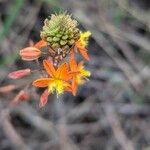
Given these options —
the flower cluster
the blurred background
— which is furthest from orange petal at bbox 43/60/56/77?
the blurred background

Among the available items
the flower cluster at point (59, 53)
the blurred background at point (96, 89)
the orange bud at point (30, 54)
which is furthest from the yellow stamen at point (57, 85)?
the blurred background at point (96, 89)

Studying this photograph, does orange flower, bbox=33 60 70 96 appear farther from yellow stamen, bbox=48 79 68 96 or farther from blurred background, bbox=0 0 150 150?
blurred background, bbox=0 0 150 150

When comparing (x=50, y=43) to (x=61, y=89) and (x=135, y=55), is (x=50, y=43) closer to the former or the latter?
(x=61, y=89)

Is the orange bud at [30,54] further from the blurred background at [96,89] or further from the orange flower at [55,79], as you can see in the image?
the blurred background at [96,89]

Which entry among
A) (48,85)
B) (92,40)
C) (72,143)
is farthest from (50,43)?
(92,40)

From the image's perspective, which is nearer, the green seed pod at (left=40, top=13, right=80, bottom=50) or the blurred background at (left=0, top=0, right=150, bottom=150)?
the green seed pod at (left=40, top=13, right=80, bottom=50)

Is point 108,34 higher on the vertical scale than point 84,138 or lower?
higher

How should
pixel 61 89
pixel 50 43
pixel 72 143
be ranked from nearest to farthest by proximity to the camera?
pixel 50 43 < pixel 61 89 < pixel 72 143

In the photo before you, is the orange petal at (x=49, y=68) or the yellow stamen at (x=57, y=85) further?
the yellow stamen at (x=57, y=85)
